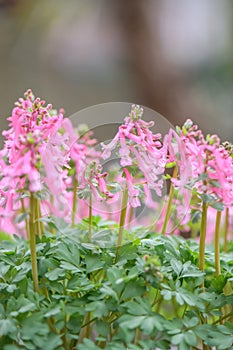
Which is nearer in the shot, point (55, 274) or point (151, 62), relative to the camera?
point (55, 274)

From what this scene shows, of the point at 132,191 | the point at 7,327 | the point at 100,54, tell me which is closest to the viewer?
the point at 7,327

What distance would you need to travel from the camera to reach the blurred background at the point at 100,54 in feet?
9.46

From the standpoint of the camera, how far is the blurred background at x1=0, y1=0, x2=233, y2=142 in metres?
2.88

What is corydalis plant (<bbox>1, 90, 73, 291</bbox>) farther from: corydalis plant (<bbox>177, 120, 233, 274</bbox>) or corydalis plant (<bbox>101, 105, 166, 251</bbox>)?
corydalis plant (<bbox>177, 120, 233, 274</bbox>)

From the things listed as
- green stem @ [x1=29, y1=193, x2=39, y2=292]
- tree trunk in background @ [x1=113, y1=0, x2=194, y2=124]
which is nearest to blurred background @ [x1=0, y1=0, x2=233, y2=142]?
tree trunk in background @ [x1=113, y1=0, x2=194, y2=124]

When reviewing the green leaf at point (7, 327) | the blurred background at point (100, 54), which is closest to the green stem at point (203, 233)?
the green leaf at point (7, 327)

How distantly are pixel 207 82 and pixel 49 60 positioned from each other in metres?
0.93

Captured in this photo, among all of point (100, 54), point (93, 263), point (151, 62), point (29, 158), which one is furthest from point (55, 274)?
point (100, 54)

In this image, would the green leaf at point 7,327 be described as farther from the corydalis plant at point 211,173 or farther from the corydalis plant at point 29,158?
the corydalis plant at point 211,173

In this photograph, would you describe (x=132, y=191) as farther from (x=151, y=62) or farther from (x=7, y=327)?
(x=151, y=62)

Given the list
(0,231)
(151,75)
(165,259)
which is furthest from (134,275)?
(151,75)

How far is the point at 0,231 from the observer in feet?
3.85

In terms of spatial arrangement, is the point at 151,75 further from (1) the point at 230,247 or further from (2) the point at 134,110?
(2) the point at 134,110

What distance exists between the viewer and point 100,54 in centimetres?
333
